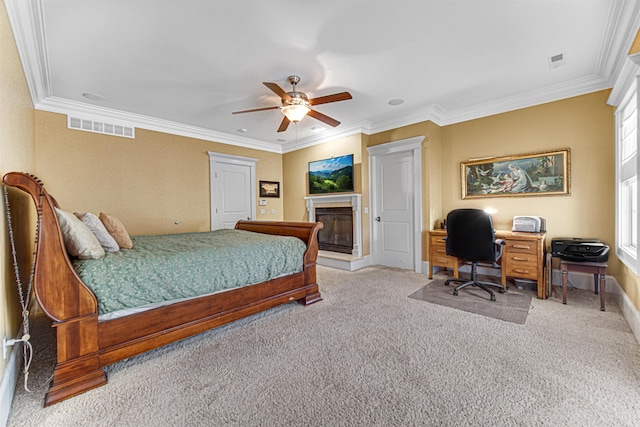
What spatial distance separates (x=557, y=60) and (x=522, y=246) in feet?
6.62

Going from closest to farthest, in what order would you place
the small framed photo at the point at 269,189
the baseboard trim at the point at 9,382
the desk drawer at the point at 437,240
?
the baseboard trim at the point at 9,382 < the desk drawer at the point at 437,240 < the small framed photo at the point at 269,189

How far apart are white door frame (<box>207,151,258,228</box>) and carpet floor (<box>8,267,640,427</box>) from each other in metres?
3.06

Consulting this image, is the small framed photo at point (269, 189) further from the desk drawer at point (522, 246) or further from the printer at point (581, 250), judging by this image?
the printer at point (581, 250)

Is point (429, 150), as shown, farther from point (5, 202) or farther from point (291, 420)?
point (5, 202)

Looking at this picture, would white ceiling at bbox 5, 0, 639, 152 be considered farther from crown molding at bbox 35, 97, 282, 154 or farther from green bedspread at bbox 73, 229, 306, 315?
green bedspread at bbox 73, 229, 306, 315

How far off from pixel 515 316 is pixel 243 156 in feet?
16.6

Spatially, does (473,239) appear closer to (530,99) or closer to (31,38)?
(530,99)

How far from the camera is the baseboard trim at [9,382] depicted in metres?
1.35

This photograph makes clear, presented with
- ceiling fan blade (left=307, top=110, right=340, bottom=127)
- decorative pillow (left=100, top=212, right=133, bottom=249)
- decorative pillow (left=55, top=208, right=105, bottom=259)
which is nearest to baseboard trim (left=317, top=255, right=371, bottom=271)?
ceiling fan blade (left=307, top=110, right=340, bottom=127)

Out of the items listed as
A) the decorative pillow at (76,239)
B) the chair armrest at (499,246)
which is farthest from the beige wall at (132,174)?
the chair armrest at (499,246)

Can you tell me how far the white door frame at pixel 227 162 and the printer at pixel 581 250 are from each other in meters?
4.92

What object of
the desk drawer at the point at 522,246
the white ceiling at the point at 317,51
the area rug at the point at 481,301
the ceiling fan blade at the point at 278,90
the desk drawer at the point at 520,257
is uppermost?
the white ceiling at the point at 317,51

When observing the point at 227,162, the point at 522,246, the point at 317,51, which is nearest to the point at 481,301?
the point at 522,246

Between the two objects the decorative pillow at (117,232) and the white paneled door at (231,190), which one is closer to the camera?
the decorative pillow at (117,232)
